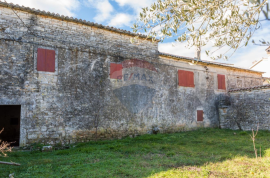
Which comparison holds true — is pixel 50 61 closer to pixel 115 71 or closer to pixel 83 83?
pixel 83 83

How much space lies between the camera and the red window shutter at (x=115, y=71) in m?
10.0

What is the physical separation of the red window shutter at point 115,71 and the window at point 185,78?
4.15m

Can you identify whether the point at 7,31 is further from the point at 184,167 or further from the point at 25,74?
the point at 184,167

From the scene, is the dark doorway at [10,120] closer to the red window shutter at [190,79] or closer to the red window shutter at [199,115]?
the red window shutter at [190,79]

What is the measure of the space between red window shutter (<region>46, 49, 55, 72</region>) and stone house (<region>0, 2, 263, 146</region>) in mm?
30

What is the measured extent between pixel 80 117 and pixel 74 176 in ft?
14.5

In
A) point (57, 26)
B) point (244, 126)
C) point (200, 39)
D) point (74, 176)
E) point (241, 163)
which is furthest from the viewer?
point (244, 126)

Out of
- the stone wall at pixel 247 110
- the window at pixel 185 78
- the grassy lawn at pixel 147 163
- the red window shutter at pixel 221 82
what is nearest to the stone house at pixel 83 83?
the window at pixel 185 78

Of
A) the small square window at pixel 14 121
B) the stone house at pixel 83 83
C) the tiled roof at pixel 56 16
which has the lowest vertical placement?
the small square window at pixel 14 121

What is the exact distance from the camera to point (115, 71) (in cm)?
1016

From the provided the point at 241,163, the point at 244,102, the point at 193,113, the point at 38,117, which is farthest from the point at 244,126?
the point at 38,117

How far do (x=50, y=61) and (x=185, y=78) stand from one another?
8014 mm

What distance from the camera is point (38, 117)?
26.4 feet

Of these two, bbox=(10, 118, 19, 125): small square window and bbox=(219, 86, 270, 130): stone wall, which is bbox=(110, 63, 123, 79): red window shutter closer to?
bbox=(10, 118, 19, 125): small square window
